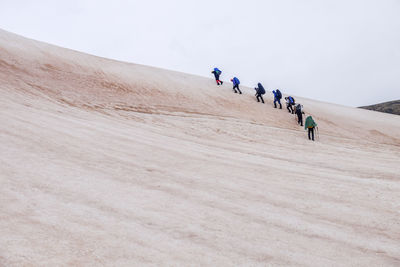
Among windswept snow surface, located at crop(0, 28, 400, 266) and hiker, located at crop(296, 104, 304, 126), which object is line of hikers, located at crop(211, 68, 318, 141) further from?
windswept snow surface, located at crop(0, 28, 400, 266)

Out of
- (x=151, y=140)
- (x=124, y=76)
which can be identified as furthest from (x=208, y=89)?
(x=151, y=140)

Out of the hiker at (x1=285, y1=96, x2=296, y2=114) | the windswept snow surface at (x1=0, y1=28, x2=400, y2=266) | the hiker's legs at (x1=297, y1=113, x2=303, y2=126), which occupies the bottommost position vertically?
the windswept snow surface at (x1=0, y1=28, x2=400, y2=266)

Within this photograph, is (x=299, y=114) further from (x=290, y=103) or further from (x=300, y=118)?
(x=290, y=103)

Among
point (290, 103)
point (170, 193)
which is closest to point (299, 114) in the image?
point (290, 103)

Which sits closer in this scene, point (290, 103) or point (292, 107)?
point (290, 103)

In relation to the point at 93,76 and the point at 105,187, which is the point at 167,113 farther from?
the point at 105,187

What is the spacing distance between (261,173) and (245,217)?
6.86ft

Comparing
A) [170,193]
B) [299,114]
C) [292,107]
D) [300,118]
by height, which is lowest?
[170,193]

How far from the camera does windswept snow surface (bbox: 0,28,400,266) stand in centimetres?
297

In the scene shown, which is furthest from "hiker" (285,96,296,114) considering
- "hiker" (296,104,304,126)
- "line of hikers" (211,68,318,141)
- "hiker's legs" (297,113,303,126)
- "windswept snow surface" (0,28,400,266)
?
"windswept snow surface" (0,28,400,266)

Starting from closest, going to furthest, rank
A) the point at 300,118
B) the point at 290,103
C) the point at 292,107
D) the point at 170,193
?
1. the point at 170,193
2. the point at 300,118
3. the point at 290,103
4. the point at 292,107

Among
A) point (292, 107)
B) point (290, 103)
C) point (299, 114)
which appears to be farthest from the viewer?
point (292, 107)

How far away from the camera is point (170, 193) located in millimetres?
4301

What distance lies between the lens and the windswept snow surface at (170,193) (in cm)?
297
